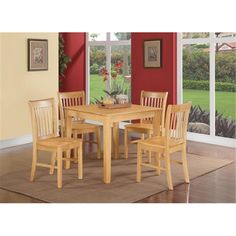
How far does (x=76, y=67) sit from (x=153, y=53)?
2.19 m

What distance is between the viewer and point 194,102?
24.0 feet

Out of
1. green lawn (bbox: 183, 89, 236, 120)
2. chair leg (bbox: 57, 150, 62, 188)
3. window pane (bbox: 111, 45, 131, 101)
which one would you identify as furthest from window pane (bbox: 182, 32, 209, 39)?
chair leg (bbox: 57, 150, 62, 188)

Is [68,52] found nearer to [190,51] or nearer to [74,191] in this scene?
[190,51]

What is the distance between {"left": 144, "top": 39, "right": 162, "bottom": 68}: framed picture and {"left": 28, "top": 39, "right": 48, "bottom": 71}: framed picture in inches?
70.7

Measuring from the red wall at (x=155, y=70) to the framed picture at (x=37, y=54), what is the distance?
1.72 metres

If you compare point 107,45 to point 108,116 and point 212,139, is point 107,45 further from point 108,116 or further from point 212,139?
point 108,116

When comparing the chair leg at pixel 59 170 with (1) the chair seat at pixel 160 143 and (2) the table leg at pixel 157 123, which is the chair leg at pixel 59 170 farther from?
(2) the table leg at pixel 157 123

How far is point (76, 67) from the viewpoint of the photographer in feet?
30.0

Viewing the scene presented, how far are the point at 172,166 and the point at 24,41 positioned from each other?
10.0ft

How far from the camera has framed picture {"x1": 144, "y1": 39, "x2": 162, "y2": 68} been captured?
24.4 feet

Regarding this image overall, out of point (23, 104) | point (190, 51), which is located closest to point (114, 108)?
point (23, 104)

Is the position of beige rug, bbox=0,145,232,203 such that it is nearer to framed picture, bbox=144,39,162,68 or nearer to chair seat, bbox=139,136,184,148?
chair seat, bbox=139,136,184,148
